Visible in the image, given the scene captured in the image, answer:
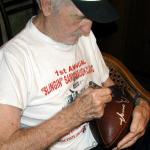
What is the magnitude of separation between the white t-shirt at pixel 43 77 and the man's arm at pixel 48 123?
6 cm

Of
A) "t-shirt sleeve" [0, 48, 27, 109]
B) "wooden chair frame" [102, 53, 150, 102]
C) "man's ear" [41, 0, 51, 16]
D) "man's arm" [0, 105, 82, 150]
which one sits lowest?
"wooden chair frame" [102, 53, 150, 102]

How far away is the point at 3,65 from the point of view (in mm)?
1235

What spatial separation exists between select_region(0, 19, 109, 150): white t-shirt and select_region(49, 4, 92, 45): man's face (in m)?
0.04

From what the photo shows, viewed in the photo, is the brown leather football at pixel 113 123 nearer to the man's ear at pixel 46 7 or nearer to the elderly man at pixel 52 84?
the elderly man at pixel 52 84

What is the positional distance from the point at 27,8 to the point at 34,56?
3.47 ft

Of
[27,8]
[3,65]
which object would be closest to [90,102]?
[3,65]

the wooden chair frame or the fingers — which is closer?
the fingers

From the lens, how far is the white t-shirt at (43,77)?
48.4 inches

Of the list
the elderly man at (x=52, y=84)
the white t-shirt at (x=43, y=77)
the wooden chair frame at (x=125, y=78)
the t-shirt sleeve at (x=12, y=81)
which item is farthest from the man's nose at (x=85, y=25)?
the wooden chair frame at (x=125, y=78)

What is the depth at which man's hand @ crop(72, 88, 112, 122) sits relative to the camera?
1.24m

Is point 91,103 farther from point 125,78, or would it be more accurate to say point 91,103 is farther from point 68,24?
point 125,78

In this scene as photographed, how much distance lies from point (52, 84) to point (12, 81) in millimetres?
165

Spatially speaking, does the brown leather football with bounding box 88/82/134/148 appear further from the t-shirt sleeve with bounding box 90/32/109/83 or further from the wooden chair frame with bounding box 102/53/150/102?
the wooden chair frame with bounding box 102/53/150/102

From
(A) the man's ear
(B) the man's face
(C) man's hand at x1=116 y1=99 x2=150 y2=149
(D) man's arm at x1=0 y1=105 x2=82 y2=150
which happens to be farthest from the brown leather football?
(A) the man's ear
